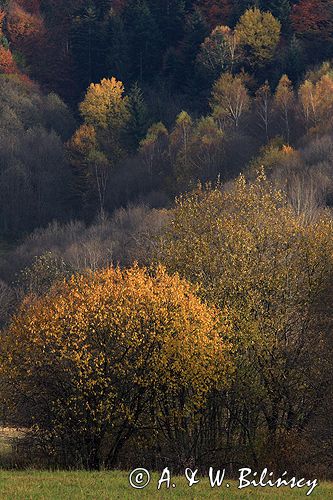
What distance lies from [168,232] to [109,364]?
9.59 meters

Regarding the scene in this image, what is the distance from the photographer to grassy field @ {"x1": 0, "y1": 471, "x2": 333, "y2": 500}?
1016 inches

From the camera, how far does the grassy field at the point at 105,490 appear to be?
2580 cm

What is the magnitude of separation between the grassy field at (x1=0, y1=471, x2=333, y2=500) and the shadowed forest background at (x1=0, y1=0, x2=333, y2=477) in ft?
19.7

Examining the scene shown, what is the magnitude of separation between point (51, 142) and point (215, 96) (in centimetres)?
1980

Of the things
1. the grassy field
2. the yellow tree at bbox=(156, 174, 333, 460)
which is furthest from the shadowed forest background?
the grassy field

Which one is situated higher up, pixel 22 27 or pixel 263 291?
pixel 22 27

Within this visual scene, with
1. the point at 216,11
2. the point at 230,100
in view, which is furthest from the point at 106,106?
the point at 216,11

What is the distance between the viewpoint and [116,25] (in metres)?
143

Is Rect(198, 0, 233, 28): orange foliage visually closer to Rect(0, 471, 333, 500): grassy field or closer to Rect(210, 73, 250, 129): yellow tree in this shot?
Rect(210, 73, 250, 129): yellow tree

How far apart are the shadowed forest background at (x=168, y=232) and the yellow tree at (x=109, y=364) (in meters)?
0.07

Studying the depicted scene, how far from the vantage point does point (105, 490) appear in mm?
26391

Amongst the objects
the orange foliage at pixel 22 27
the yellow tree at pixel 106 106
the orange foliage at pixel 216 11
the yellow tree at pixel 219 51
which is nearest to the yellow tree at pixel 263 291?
the yellow tree at pixel 219 51

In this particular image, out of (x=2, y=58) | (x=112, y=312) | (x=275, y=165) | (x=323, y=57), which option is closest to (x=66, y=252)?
(x=275, y=165)

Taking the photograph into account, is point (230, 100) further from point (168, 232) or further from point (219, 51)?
point (168, 232)
